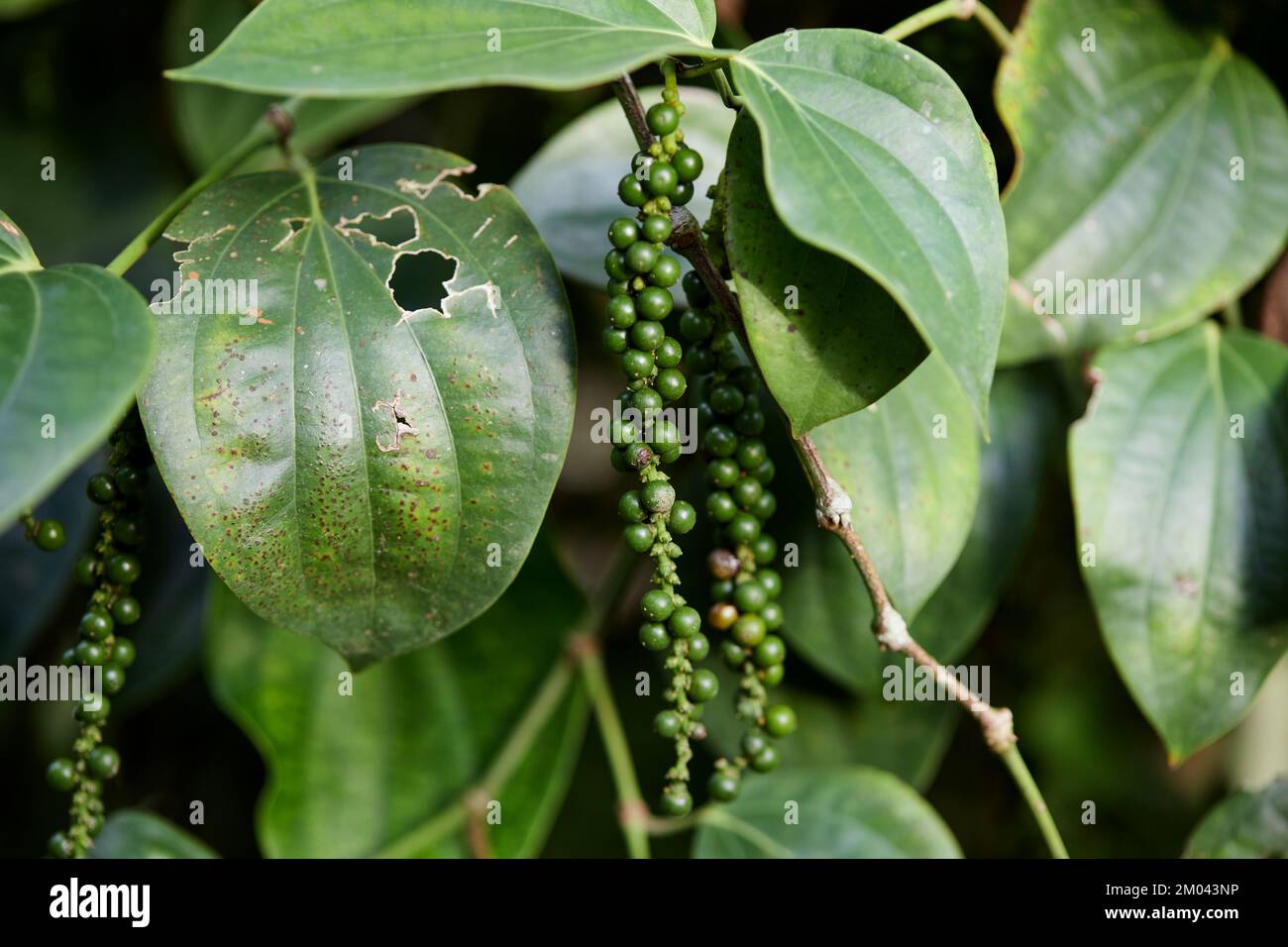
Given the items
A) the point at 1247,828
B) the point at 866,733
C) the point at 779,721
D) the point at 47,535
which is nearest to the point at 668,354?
the point at 779,721

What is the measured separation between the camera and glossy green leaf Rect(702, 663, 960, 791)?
834 millimetres

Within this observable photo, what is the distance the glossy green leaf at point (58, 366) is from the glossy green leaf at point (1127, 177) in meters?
0.51

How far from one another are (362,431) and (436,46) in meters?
0.19

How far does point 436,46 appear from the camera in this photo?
465 mm

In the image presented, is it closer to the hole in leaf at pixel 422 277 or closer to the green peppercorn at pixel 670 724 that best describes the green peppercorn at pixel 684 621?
the green peppercorn at pixel 670 724

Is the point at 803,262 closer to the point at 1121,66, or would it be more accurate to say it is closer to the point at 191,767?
the point at 1121,66

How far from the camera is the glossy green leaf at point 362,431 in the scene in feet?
1.74

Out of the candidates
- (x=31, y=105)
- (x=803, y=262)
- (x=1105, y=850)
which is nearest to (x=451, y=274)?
(x=803, y=262)

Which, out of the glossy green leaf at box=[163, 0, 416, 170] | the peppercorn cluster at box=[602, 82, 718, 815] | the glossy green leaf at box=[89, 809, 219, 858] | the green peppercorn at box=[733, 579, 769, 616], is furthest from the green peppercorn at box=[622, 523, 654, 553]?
the glossy green leaf at box=[163, 0, 416, 170]

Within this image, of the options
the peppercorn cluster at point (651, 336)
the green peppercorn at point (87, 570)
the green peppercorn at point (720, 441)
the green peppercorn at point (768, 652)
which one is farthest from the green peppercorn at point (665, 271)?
the green peppercorn at point (87, 570)

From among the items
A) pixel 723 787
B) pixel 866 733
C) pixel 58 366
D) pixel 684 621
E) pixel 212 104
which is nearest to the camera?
pixel 58 366

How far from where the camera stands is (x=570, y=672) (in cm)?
88

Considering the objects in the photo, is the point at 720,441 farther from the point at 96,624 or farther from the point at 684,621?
the point at 96,624
